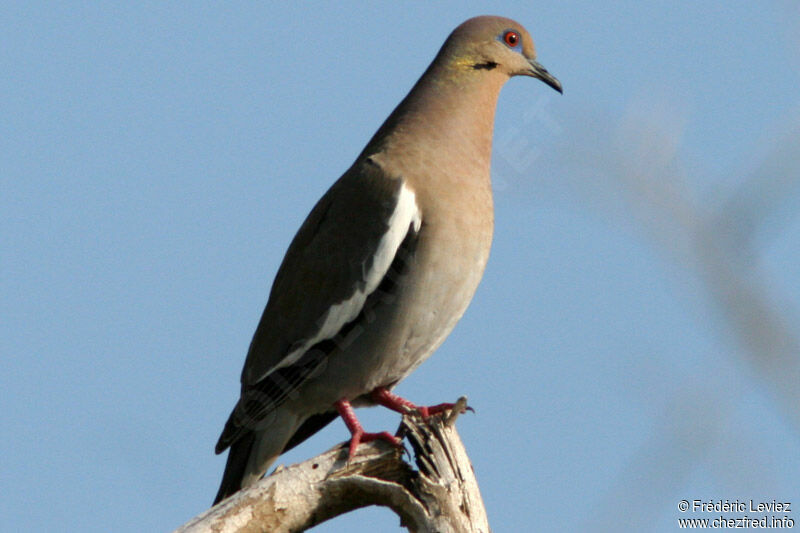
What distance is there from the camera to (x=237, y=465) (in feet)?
17.5

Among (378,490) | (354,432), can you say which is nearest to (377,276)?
(354,432)

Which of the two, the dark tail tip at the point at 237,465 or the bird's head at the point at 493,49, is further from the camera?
the bird's head at the point at 493,49

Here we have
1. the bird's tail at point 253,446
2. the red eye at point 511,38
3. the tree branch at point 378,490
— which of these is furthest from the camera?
the red eye at point 511,38

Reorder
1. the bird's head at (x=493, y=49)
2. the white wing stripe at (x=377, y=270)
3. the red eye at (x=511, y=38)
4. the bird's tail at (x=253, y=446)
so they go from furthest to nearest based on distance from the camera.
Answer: the red eye at (x=511, y=38)
the bird's head at (x=493, y=49)
the bird's tail at (x=253, y=446)
the white wing stripe at (x=377, y=270)

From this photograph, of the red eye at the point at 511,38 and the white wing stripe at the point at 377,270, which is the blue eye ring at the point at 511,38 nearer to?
the red eye at the point at 511,38

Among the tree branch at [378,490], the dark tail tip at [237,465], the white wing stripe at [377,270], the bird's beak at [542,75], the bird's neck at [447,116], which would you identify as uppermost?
the bird's beak at [542,75]

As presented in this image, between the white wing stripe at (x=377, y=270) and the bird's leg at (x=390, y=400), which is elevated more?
the white wing stripe at (x=377, y=270)

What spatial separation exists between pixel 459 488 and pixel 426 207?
53.3 inches

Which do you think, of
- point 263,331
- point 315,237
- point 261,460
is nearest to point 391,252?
point 315,237

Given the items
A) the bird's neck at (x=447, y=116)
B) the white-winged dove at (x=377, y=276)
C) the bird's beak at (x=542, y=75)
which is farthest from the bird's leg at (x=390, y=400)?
the bird's beak at (x=542, y=75)

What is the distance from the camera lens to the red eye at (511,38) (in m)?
5.74

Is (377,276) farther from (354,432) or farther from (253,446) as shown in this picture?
(253,446)

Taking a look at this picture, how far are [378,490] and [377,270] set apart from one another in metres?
1.08

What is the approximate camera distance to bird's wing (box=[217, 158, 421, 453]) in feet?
16.2
